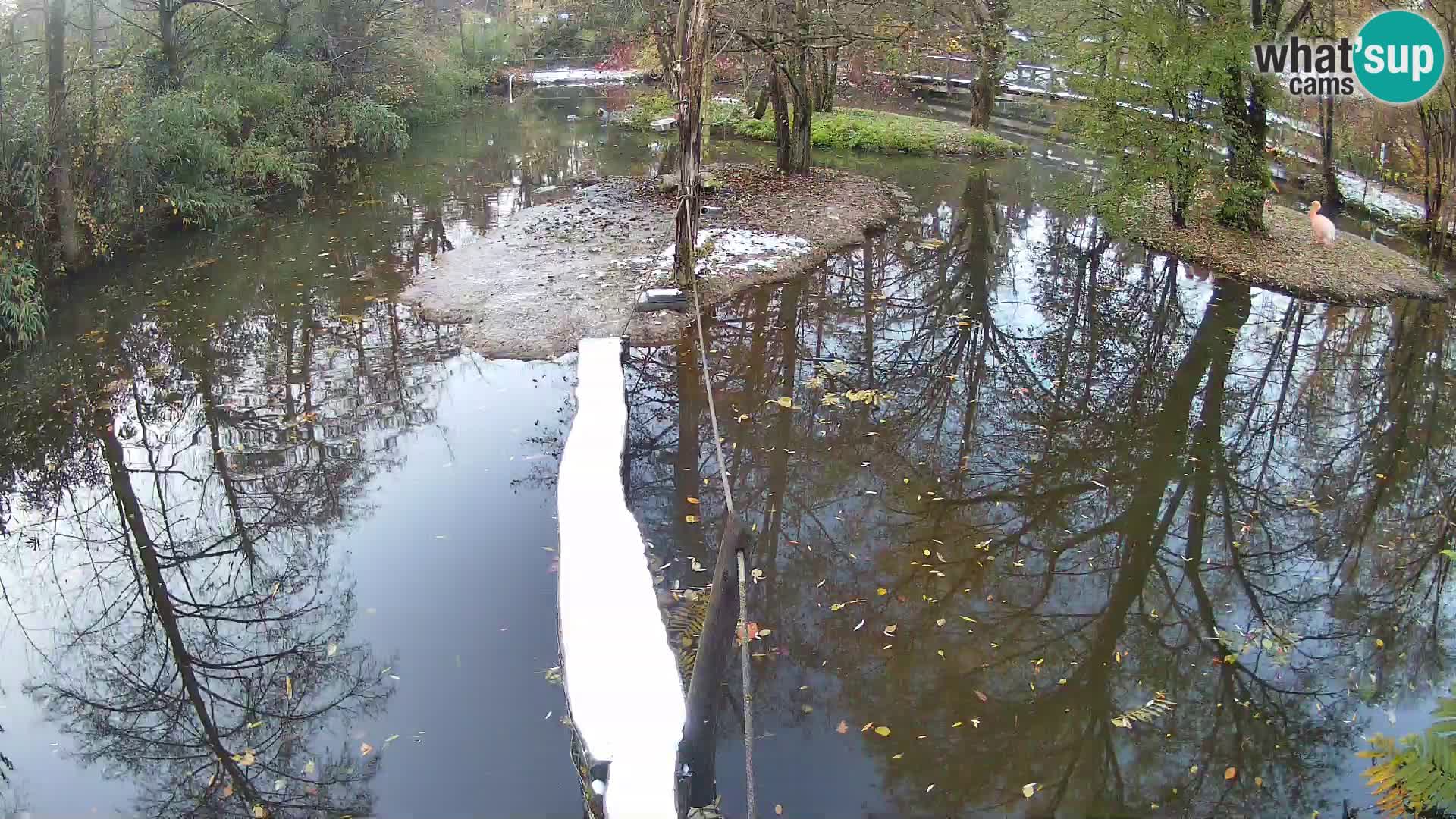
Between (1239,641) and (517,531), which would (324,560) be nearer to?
(517,531)

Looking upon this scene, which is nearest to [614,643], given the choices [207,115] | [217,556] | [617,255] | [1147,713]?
[1147,713]

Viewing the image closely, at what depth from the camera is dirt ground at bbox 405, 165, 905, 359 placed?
1062cm

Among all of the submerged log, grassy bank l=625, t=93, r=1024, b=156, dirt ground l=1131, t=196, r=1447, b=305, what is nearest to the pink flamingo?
dirt ground l=1131, t=196, r=1447, b=305

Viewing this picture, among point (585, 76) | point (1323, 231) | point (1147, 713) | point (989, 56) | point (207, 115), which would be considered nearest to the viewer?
point (1147, 713)

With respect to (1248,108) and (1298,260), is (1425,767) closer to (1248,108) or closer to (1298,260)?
(1298,260)

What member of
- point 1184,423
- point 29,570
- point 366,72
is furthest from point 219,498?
point 366,72

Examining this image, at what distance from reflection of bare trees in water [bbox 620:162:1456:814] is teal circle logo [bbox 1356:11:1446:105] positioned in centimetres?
394

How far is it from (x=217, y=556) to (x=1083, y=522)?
20.7 ft

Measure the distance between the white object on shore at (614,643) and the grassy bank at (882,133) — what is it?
15447 millimetres

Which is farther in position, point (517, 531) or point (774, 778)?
point (517, 531)

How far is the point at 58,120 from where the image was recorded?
38.2 feet

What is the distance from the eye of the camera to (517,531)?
6.83 m

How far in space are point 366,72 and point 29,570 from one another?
17.7 meters
